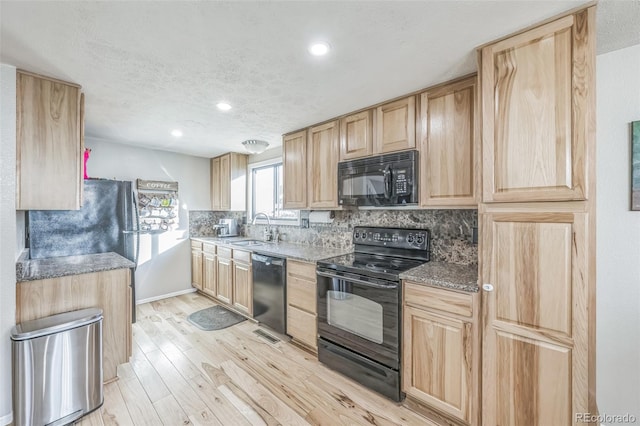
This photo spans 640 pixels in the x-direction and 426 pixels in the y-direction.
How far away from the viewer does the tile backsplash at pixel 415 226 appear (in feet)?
6.86

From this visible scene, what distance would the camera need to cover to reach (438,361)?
1.70 m

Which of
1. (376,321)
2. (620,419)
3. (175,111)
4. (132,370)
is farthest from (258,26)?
(620,419)

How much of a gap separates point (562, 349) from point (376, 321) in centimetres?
104

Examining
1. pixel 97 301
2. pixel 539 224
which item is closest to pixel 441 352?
pixel 539 224

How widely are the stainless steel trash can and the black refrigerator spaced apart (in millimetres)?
1084

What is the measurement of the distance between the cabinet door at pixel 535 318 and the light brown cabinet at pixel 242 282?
2.45m

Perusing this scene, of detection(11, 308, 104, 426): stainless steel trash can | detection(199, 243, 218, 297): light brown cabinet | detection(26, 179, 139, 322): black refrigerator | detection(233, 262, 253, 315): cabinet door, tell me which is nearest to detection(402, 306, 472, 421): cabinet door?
detection(233, 262, 253, 315): cabinet door

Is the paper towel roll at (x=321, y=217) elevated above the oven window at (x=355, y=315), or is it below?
above

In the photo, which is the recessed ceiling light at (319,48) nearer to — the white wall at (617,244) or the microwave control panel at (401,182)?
the microwave control panel at (401,182)

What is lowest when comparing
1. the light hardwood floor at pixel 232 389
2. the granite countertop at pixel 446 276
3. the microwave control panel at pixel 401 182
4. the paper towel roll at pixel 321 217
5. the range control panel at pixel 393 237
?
the light hardwood floor at pixel 232 389

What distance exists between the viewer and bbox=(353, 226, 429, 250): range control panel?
90.0 inches

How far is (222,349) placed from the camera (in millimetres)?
2621

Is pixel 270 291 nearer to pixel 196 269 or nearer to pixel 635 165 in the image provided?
pixel 196 269

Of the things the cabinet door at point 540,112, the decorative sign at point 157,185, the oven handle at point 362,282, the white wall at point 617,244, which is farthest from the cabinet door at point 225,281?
the white wall at point 617,244
